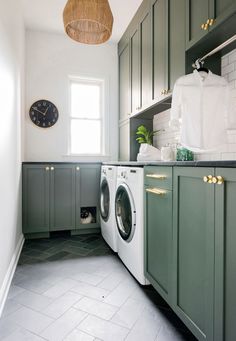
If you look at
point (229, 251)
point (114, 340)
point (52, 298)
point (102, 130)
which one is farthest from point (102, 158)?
point (229, 251)

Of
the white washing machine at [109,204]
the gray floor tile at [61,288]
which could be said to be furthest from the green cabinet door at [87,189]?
the gray floor tile at [61,288]

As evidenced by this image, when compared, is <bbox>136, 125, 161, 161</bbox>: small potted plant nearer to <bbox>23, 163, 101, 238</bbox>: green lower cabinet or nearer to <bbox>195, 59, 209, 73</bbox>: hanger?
<bbox>23, 163, 101, 238</bbox>: green lower cabinet

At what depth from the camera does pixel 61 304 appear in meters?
1.64

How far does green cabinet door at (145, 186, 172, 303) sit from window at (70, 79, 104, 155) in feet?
7.25

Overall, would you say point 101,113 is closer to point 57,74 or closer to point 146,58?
point 57,74

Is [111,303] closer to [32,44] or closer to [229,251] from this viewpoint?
[229,251]

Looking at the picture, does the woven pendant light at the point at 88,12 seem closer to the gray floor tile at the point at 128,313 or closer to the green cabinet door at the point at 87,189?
the green cabinet door at the point at 87,189

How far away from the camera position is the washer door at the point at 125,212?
194 cm

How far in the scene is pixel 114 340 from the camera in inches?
51.2

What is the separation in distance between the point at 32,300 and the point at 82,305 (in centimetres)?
37

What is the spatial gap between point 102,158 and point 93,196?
0.74 meters

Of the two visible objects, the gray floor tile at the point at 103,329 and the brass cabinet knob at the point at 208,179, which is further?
the gray floor tile at the point at 103,329

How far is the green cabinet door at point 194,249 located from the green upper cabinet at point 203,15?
3.32 ft

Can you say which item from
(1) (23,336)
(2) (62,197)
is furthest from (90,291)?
(2) (62,197)
